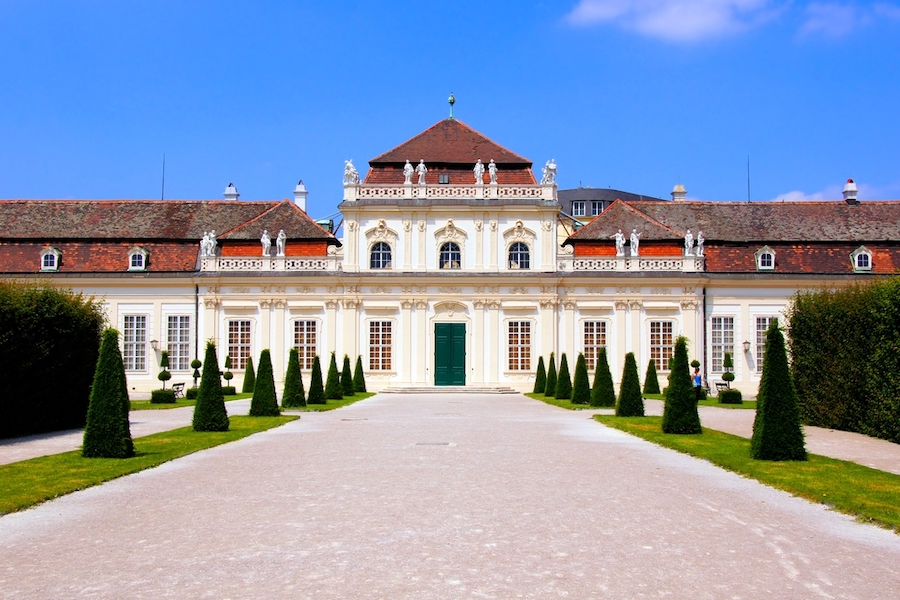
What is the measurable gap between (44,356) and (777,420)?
50.3ft

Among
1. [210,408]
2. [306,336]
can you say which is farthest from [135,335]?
[210,408]

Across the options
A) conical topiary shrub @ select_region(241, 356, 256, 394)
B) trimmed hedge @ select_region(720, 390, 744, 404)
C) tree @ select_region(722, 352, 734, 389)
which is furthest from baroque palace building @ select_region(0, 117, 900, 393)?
trimmed hedge @ select_region(720, 390, 744, 404)

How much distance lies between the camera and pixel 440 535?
340 inches

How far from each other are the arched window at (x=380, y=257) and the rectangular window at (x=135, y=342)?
10.8 meters

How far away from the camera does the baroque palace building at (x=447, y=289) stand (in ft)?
137

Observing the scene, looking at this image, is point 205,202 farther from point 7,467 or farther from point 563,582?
point 563,582

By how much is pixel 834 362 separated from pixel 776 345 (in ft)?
24.6

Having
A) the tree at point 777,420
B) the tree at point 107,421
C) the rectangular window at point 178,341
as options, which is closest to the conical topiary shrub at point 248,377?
the rectangular window at point 178,341

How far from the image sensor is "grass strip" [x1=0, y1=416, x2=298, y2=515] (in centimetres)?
1122

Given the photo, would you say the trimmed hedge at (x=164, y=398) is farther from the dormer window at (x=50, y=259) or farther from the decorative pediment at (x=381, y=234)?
the decorative pediment at (x=381, y=234)

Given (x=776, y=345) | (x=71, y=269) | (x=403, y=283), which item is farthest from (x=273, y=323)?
(x=776, y=345)

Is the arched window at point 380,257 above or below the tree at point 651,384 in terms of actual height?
above

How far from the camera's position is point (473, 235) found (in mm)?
42188

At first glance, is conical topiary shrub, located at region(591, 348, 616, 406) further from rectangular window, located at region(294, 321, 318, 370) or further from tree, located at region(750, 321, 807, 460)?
rectangular window, located at region(294, 321, 318, 370)
